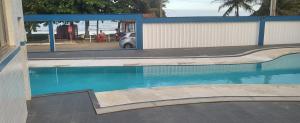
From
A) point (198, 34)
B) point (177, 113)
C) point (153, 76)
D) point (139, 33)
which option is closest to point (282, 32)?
point (198, 34)

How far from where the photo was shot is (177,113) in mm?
6848

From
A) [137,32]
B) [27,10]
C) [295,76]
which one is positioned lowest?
[295,76]

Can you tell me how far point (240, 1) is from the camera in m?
29.6

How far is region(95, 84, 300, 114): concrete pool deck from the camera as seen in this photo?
750 centimetres

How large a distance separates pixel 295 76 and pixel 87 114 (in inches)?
406

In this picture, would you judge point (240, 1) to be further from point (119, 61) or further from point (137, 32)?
point (119, 61)

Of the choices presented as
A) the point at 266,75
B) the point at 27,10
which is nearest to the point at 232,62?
the point at 266,75

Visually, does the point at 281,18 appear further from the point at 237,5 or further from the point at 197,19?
the point at 237,5

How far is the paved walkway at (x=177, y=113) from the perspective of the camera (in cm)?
642

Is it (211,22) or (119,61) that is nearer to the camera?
(119,61)

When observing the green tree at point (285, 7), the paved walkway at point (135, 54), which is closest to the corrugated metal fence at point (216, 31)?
the paved walkway at point (135, 54)

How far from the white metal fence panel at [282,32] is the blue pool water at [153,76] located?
6910 mm

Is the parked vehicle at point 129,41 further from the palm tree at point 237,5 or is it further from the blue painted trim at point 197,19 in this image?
the palm tree at point 237,5

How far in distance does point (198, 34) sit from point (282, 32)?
7.05m
